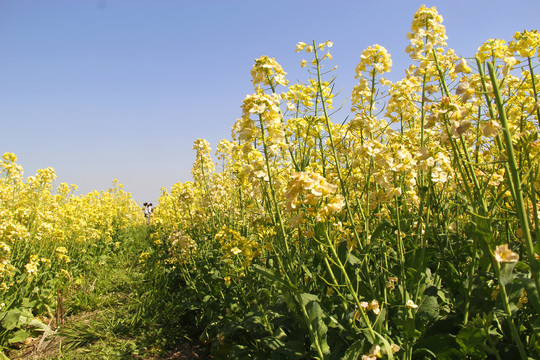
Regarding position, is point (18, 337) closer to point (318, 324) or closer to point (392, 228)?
A: point (318, 324)

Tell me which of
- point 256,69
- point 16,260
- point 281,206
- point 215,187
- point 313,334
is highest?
point 256,69

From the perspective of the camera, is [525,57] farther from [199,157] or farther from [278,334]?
[199,157]

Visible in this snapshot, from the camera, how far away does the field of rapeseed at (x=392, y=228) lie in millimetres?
1474

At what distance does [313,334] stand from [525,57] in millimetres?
1536

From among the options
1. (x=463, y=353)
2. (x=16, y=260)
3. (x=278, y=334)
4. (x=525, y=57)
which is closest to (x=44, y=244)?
(x=16, y=260)

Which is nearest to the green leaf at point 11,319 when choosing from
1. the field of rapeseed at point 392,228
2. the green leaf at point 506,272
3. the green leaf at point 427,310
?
the field of rapeseed at point 392,228

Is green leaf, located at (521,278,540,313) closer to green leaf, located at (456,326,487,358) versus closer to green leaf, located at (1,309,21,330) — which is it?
green leaf, located at (456,326,487,358)

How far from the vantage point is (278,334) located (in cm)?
222

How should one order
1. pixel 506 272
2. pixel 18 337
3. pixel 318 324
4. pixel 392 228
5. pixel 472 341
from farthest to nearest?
pixel 18 337 < pixel 392 228 < pixel 318 324 < pixel 472 341 < pixel 506 272

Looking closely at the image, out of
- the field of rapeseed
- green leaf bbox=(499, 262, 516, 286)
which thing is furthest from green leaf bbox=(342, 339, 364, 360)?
green leaf bbox=(499, 262, 516, 286)

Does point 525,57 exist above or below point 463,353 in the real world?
above

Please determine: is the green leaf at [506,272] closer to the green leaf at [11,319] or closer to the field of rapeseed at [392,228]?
the field of rapeseed at [392,228]

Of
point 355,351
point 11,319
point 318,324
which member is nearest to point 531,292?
point 355,351

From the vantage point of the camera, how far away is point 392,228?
2.04 metres
